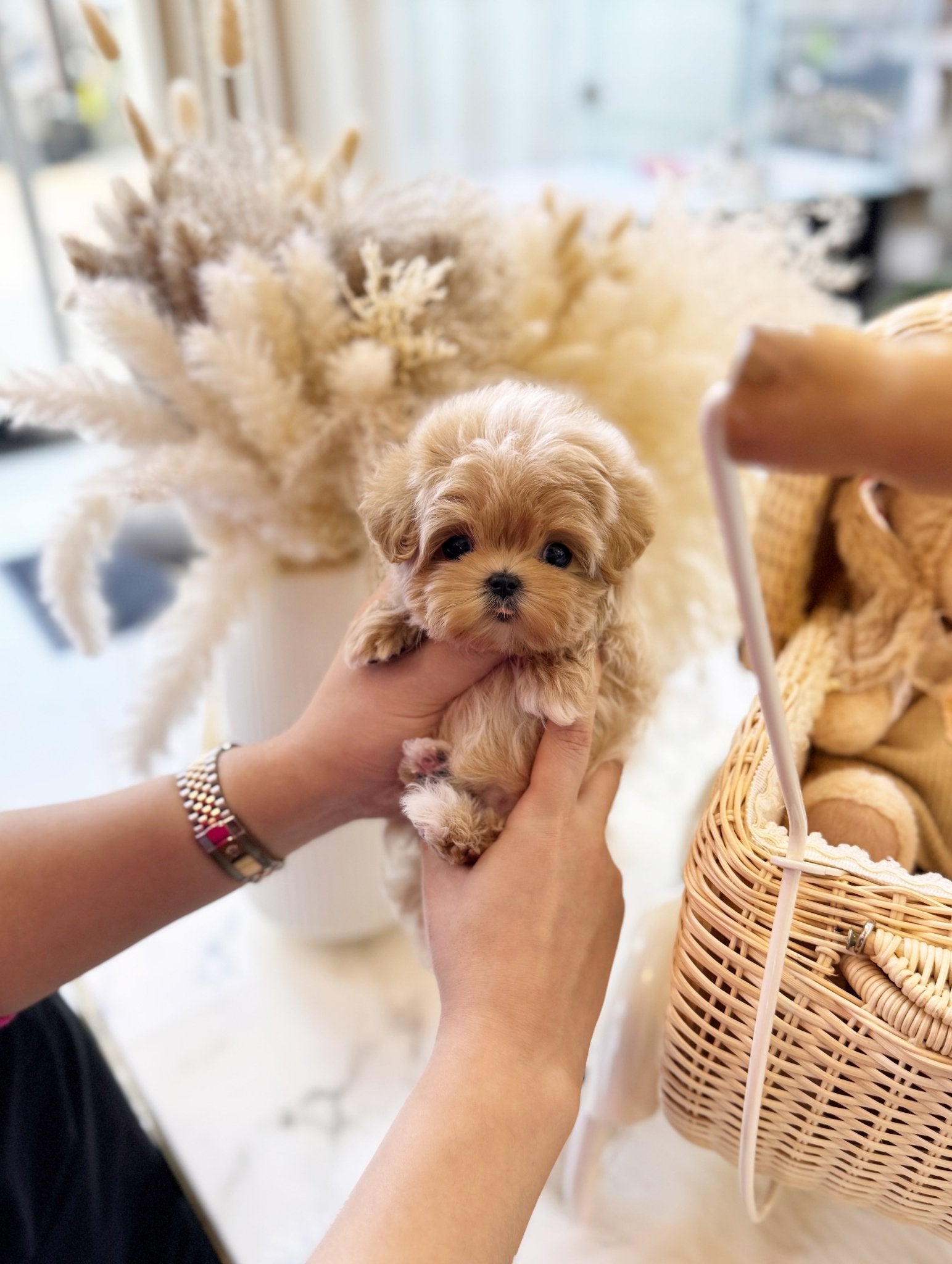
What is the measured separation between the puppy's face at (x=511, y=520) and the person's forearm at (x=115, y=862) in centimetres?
24

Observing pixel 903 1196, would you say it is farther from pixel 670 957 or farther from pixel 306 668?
pixel 306 668

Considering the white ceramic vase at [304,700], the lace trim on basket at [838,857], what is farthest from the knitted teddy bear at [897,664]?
the white ceramic vase at [304,700]

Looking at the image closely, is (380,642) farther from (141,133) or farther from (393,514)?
(141,133)

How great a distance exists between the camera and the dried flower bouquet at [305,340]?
2.84 ft

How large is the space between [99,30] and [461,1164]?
41.7 inches

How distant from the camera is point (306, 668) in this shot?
1019mm

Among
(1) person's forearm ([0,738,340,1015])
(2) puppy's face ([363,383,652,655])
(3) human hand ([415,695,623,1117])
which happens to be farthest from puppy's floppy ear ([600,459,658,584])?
(1) person's forearm ([0,738,340,1015])

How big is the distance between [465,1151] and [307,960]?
0.66 metres

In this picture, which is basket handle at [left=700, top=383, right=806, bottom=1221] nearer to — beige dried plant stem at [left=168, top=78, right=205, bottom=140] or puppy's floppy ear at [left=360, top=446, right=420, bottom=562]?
puppy's floppy ear at [left=360, top=446, right=420, bottom=562]

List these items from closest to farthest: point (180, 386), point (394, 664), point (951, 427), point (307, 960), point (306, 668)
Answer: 1. point (951, 427)
2. point (394, 664)
3. point (180, 386)
4. point (306, 668)
5. point (307, 960)

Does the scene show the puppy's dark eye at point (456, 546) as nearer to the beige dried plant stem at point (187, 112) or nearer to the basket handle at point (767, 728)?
the basket handle at point (767, 728)

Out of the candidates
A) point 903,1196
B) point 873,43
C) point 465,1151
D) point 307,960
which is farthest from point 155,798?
point 873,43

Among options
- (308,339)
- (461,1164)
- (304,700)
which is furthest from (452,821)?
(308,339)

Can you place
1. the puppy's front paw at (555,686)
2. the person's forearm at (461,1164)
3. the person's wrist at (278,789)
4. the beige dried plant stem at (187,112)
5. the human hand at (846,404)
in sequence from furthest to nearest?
1. the beige dried plant stem at (187,112)
2. the person's wrist at (278,789)
3. the puppy's front paw at (555,686)
4. the person's forearm at (461,1164)
5. the human hand at (846,404)
